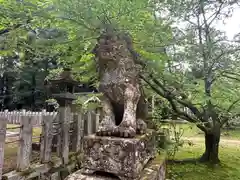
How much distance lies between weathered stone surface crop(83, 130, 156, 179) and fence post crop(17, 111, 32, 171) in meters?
1.09

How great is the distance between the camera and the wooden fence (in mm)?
2490

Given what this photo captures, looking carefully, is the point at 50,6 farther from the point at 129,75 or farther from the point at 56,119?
the point at 56,119

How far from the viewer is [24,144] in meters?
2.55

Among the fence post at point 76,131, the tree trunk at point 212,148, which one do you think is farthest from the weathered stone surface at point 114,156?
the tree trunk at point 212,148

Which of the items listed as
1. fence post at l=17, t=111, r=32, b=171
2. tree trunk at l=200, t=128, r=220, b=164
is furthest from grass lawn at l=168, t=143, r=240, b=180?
fence post at l=17, t=111, r=32, b=171

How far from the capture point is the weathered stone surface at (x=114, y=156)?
172 cm

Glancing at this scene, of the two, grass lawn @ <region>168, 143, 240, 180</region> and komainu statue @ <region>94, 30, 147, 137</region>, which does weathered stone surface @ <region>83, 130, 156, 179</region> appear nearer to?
komainu statue @ <region>94, 30, 147, 137</region>

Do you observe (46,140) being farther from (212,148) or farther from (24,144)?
(212,148)

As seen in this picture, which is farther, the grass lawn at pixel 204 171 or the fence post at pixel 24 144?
the grass lawn at pixel 204 171

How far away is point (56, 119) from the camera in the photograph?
337 cm

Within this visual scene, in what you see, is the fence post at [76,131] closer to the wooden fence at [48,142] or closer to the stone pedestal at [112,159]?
the wooden fence at [48,142]

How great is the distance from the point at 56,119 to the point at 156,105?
2.95 meters

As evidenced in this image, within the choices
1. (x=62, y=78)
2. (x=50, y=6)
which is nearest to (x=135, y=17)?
(x=50, y=6)

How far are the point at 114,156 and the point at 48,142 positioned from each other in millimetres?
1603
